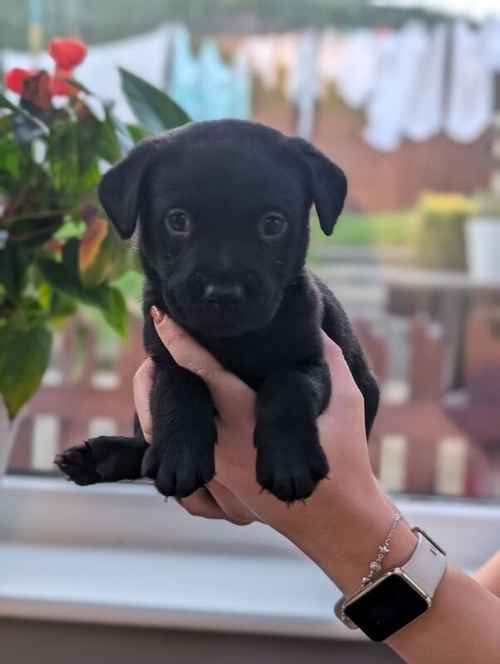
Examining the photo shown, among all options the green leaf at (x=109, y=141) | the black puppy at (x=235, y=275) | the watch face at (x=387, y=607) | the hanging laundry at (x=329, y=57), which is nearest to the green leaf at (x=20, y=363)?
the green leaf at (x=109, y=141)

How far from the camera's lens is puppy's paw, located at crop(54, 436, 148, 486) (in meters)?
0.82

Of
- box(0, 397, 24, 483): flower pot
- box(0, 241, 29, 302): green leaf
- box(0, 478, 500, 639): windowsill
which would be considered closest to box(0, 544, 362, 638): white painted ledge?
box(0, 478, 500, 639): windowsill

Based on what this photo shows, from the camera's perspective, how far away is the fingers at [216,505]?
0.88m

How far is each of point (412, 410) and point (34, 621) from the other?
23.8 inches

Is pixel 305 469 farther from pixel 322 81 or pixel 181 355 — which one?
pixel 322 81

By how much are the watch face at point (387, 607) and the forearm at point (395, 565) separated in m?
0.01

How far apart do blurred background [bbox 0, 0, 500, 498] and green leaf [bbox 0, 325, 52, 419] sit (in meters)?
0.21

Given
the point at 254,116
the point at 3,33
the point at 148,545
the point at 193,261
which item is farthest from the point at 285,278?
the point at 3,33

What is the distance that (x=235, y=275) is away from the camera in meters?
0.63

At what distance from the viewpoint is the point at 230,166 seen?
660mm

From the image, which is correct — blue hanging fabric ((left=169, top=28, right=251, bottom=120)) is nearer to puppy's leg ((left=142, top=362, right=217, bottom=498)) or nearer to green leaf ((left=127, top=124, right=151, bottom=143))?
green leaf ((left=127, top=124, right=151, bottom=143))

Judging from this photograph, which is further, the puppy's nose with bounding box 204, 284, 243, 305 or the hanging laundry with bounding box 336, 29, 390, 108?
the hanging laundry with bounding box 336, 29, 390, 108

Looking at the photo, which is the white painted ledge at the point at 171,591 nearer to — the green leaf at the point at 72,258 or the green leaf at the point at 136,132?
the green leaf at the point at 72,258

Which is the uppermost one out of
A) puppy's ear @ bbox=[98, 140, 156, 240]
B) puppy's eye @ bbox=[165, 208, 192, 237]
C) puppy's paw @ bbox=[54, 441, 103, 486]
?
puppy's ear @ bbox=[98, 140, 156, 240]
